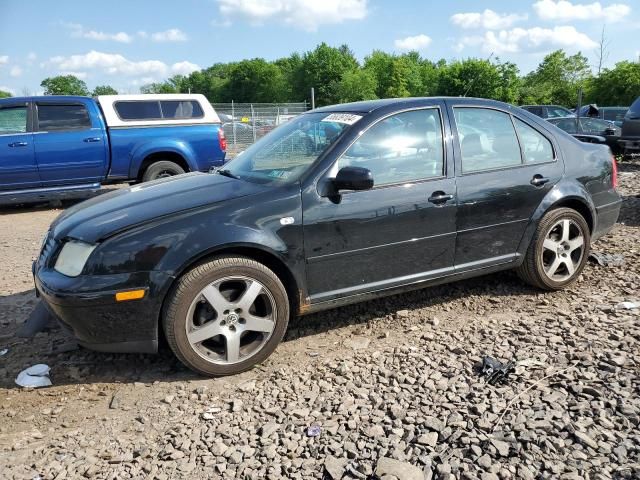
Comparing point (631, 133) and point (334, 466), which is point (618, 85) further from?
point (334, 466)

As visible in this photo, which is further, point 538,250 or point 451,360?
point 538,250

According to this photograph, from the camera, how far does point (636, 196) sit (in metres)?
8.00

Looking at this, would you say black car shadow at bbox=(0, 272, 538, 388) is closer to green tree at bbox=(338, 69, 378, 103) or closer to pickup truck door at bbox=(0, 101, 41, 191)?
pickup truck door at bbox=(0, 101, 41, 191)

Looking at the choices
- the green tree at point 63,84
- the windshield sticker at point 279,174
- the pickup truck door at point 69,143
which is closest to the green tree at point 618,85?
the pickup truck door at point 69,143

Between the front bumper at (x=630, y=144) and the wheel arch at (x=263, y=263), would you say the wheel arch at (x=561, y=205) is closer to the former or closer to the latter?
the wheel arch at (x=263, y=263)

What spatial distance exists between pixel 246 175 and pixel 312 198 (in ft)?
2.35

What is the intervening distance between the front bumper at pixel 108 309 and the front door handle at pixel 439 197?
189 centimetres

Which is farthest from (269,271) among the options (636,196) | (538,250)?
(636,196)

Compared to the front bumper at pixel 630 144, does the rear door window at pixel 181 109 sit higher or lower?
higher

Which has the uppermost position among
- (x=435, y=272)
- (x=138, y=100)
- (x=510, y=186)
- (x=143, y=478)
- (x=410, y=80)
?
(x=410, y=80)

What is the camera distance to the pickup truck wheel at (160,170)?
370 inches

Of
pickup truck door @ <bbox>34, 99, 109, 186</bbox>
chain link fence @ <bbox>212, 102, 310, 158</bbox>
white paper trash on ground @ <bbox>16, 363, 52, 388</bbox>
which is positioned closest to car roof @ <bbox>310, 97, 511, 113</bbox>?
white paper trash on ground @ <bbox>16, 363, 52, 388</bbox>

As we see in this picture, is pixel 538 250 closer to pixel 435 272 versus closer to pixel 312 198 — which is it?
pixel 435 272

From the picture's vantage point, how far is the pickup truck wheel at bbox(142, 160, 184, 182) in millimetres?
9406
